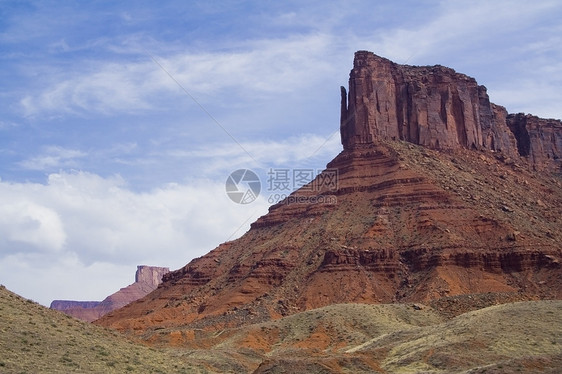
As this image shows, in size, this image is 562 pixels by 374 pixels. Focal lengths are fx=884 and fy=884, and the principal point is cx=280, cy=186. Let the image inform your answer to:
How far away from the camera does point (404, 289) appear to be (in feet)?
339

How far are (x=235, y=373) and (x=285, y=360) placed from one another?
6.37 m

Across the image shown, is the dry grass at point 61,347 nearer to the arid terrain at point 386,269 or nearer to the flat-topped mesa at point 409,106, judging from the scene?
the arid terrain at point 386,269

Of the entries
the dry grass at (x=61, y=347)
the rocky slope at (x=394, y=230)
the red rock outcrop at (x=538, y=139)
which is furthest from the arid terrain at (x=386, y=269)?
the red rock outcrop at (x=538, y=139)

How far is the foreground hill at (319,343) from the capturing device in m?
40.6

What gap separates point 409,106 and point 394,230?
96.0 feet

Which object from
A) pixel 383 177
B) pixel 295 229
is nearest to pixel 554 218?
pixel 383 177

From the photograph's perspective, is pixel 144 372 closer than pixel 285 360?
Yes

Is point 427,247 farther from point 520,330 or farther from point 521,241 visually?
point 520,330

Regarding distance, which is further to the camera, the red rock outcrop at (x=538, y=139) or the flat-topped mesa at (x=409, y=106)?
the red rock outcrop at (x=538, y=139)

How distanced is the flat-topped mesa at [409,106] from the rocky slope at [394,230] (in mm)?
213

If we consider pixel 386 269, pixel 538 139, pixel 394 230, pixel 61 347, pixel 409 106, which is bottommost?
pixel 61 347

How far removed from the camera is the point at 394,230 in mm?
113375

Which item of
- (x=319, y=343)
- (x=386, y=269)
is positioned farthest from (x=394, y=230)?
(x=319, y=343)

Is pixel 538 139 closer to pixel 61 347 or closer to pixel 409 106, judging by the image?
pixel 409 106
